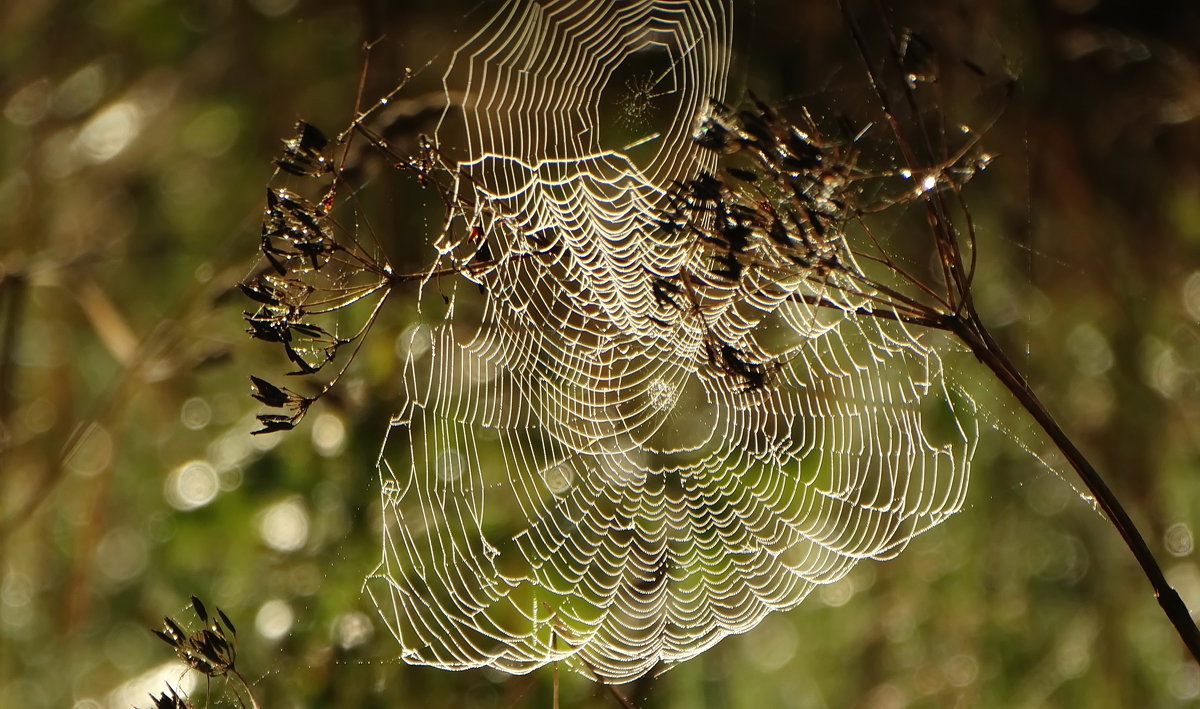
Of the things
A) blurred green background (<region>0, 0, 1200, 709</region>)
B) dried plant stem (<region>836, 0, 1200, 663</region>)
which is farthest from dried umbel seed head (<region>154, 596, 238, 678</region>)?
dried plant stem (<region>836, 0, 1200, 663</region>)

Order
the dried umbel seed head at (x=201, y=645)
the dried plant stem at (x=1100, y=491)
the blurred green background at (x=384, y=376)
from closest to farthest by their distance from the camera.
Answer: the dried plant stem at (x=1100, y=491) < the dried umbel seed head at (x=201, y=645) < the blurred green background at (x=384, y=376)

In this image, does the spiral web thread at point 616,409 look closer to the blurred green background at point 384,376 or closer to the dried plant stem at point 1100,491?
the blurred green background at point 384,376

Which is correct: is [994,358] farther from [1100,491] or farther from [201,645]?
[201,645]

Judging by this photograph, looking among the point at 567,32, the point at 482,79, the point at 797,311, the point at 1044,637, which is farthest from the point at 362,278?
the point at 1044,637

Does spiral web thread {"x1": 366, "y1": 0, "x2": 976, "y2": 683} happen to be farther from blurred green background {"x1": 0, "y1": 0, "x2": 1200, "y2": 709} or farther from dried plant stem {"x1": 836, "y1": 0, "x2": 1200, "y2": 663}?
dried plant stem {"x1": 836, "y1": 0, "x2": 1200, "y2": 663}

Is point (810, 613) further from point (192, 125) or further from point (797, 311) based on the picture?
point (192, 125)

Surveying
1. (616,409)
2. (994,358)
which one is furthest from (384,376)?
(994,358)

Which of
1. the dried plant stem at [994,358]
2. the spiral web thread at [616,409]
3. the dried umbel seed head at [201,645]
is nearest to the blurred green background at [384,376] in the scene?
the spiral web thread at [616,409]
